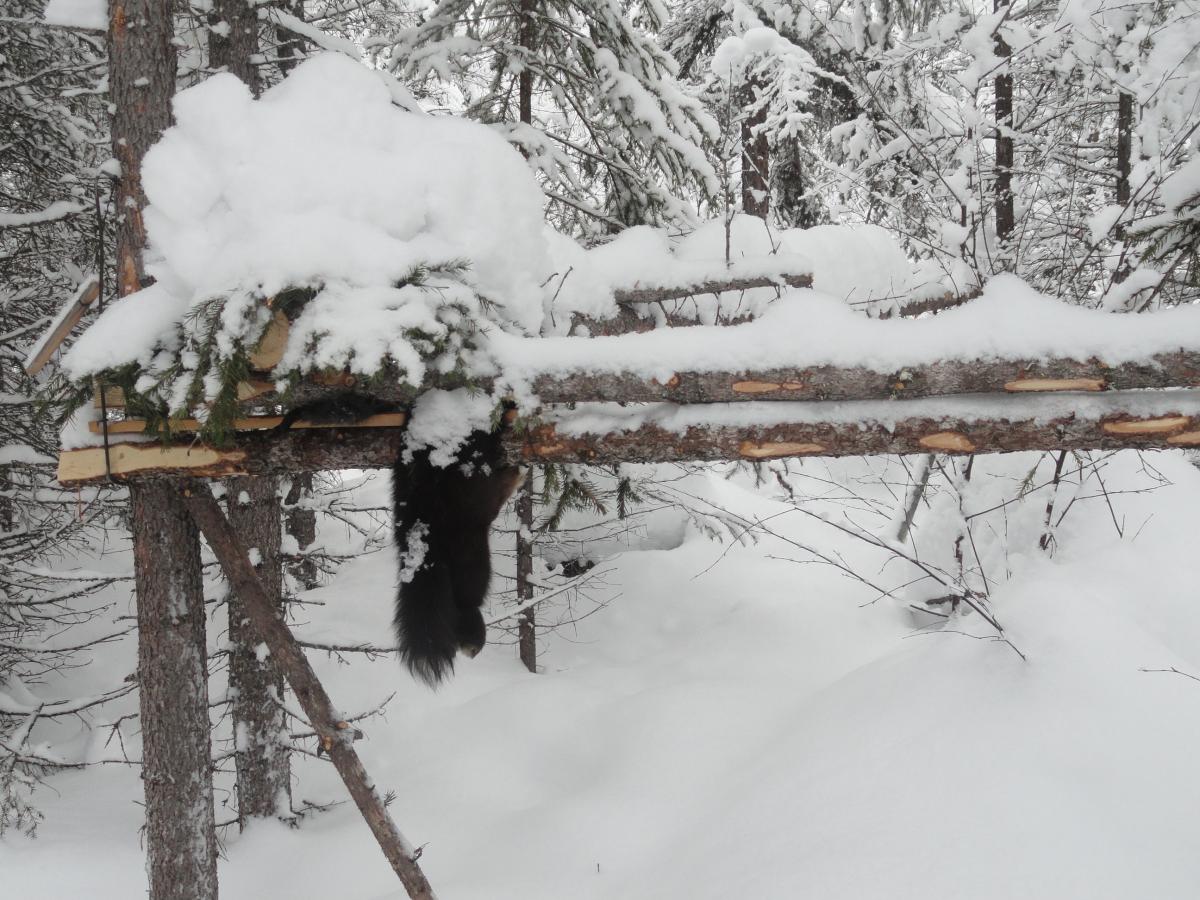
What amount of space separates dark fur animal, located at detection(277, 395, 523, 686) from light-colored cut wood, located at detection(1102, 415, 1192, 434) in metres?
2.12

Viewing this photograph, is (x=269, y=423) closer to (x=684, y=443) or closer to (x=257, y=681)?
(x=684, y=443)

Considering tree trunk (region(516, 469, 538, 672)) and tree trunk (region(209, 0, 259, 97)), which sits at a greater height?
tree trunk (region(209, 0, 259, 97))

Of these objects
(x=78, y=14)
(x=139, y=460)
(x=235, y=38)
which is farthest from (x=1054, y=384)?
(x=235, y=38)

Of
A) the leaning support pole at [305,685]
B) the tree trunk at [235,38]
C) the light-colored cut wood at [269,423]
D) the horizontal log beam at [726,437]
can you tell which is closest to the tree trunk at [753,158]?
the tree trunk at [235,38]

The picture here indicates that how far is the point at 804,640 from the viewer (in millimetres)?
7516

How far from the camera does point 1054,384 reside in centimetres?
240

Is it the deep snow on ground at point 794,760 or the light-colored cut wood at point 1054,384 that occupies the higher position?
the light-colored cut wood at point 1054,384

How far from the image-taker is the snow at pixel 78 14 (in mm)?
3594

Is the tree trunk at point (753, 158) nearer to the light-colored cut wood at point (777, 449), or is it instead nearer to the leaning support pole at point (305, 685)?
the light-colored cut wood at point (777, 449)

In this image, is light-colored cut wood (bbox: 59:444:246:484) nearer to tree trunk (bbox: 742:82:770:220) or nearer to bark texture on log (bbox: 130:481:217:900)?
bark texture on log (bbox: 130:481:217:900)

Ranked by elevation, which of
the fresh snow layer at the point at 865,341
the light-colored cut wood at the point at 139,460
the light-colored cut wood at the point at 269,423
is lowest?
the light-colored cut wood at the point at 139,460

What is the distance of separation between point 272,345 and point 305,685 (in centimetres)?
166

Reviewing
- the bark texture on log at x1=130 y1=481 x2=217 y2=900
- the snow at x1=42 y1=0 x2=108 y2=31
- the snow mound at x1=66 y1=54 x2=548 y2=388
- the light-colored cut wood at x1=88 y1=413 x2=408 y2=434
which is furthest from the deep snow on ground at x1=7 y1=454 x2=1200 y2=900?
the snow at x1=42 y1=0 x2=108 y2=31

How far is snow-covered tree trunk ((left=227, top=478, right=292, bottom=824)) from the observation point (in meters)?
5.52
